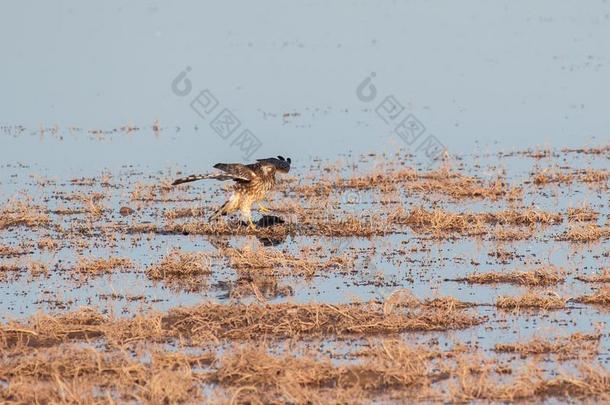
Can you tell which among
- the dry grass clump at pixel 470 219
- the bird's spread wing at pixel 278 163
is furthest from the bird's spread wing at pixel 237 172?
the dry grass clump at pixel 470 219

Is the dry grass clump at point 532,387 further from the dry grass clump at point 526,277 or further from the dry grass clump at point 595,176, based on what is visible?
the dry grass clump at point 595,176

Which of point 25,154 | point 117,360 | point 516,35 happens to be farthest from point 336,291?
point 516,35

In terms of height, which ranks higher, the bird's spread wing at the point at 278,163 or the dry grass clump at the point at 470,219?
the bird's spread wing at the point at 278,163

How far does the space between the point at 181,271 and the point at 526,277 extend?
3.54m

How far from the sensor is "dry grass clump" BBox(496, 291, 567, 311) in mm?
11909

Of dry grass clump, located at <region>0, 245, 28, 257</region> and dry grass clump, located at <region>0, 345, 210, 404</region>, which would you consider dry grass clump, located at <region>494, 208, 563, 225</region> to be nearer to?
dry grass clump, located at <region>0, 245, 28, 257</region>

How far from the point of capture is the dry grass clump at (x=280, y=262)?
13.7 meters

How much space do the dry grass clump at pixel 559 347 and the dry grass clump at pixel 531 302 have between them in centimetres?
112

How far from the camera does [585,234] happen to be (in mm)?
14930

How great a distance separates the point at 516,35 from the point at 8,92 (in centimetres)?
1453

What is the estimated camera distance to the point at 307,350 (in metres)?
10.7

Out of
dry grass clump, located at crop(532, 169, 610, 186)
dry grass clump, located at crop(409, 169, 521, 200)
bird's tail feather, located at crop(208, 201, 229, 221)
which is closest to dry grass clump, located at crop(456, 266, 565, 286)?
bird's tail feather, located at crop(208, 201, 229, 221)

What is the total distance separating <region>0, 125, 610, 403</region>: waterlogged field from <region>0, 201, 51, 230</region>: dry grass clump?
26 millimetres

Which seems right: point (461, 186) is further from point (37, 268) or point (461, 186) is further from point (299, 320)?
point (299, 320)
